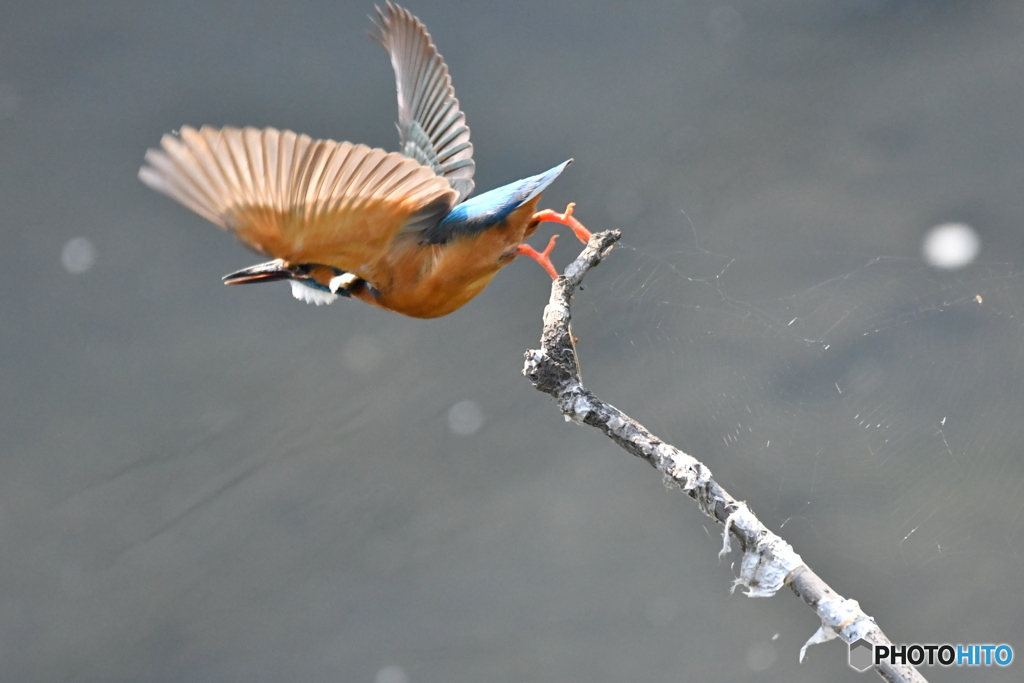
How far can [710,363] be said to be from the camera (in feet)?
5.19

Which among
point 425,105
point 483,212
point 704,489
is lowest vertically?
point 704,489

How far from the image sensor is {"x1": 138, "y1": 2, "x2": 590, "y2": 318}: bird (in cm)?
62

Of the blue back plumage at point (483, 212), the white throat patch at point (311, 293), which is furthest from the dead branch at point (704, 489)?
the white throat patch at point (311, 293)

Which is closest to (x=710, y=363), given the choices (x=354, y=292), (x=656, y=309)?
(x=656, y=309)

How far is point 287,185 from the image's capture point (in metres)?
0.64

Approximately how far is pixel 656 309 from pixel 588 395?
2.90 ft

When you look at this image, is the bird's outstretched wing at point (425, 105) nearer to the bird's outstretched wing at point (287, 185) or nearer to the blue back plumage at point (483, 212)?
the blue back plumage at point (483, 212)

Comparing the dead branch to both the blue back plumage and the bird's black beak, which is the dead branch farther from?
the bird's black beak

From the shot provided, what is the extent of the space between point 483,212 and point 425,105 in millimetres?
265

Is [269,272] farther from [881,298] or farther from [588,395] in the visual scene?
[881,298]

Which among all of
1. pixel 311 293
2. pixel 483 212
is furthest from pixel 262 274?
pixel 483 212

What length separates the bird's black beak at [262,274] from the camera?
71cm

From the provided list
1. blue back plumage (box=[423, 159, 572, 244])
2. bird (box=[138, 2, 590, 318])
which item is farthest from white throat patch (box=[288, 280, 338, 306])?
blue back plumage (box=[423, 159, 572, 244])

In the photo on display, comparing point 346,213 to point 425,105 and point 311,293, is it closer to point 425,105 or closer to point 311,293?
point 311,293
